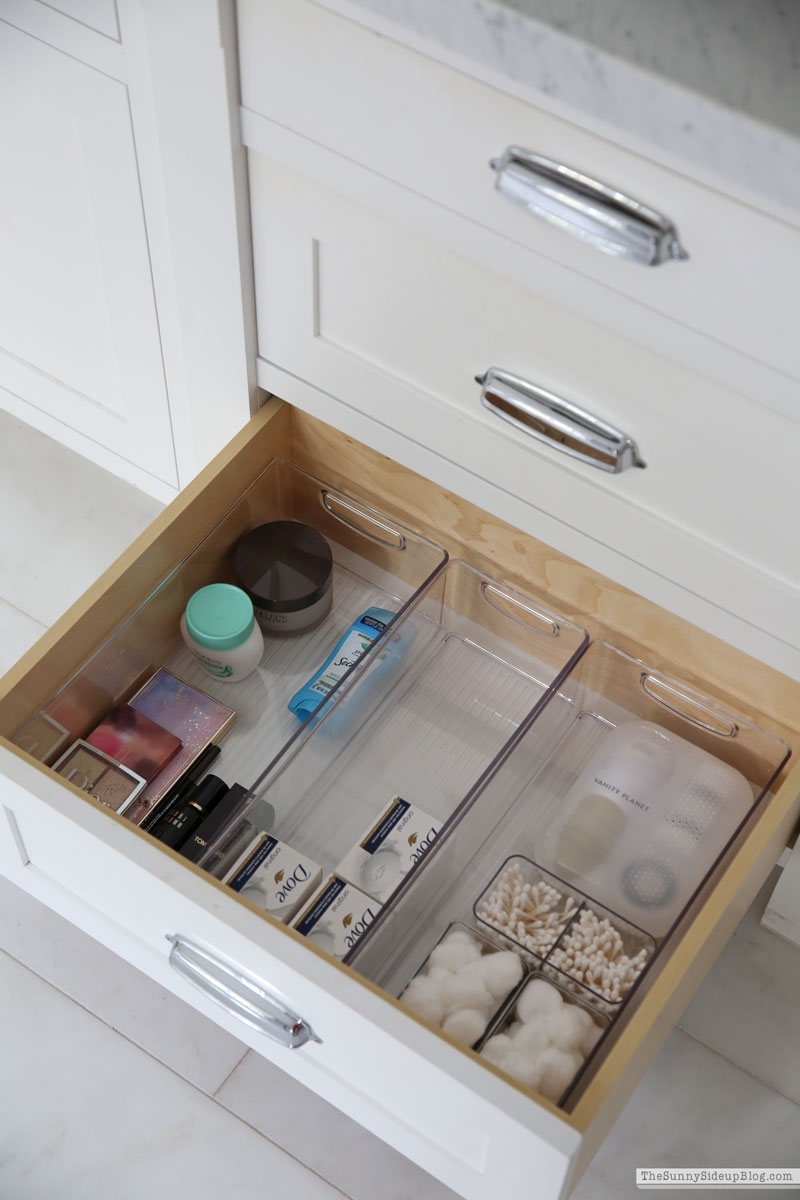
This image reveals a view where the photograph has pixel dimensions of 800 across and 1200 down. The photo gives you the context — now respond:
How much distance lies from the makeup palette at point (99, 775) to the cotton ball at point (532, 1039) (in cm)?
35

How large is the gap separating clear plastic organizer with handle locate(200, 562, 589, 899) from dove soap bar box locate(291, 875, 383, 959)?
2 cm

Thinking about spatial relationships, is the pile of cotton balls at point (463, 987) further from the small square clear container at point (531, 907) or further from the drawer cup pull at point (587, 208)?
the drawer cup pull at point (587, 208)

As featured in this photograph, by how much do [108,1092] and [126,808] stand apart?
314mm

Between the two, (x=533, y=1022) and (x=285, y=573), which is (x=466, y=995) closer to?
(x=533, y=1022)

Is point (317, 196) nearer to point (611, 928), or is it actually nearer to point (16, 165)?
point (16, 165)

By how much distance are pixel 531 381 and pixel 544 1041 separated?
467 mm

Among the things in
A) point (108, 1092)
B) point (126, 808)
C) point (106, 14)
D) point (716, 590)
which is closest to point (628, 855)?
point (716, 590)

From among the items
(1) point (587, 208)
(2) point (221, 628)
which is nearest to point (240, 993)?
(2) point (221, 628)

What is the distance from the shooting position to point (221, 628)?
41.4 inches

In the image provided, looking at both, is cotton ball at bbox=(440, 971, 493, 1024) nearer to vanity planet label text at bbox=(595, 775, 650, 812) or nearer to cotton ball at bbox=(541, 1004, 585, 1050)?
cotton ball at bbox=(541, 1004, 585, 1050)

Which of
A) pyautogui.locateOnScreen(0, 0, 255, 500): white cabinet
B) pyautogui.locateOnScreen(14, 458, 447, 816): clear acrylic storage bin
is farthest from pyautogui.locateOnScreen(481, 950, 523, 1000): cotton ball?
pyautogui.locateOnScreen(0, 0, 255, 500): white cabinet

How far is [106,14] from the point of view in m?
0.87

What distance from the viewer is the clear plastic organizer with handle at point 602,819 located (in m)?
0.98

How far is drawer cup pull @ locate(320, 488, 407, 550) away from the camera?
1122mm
